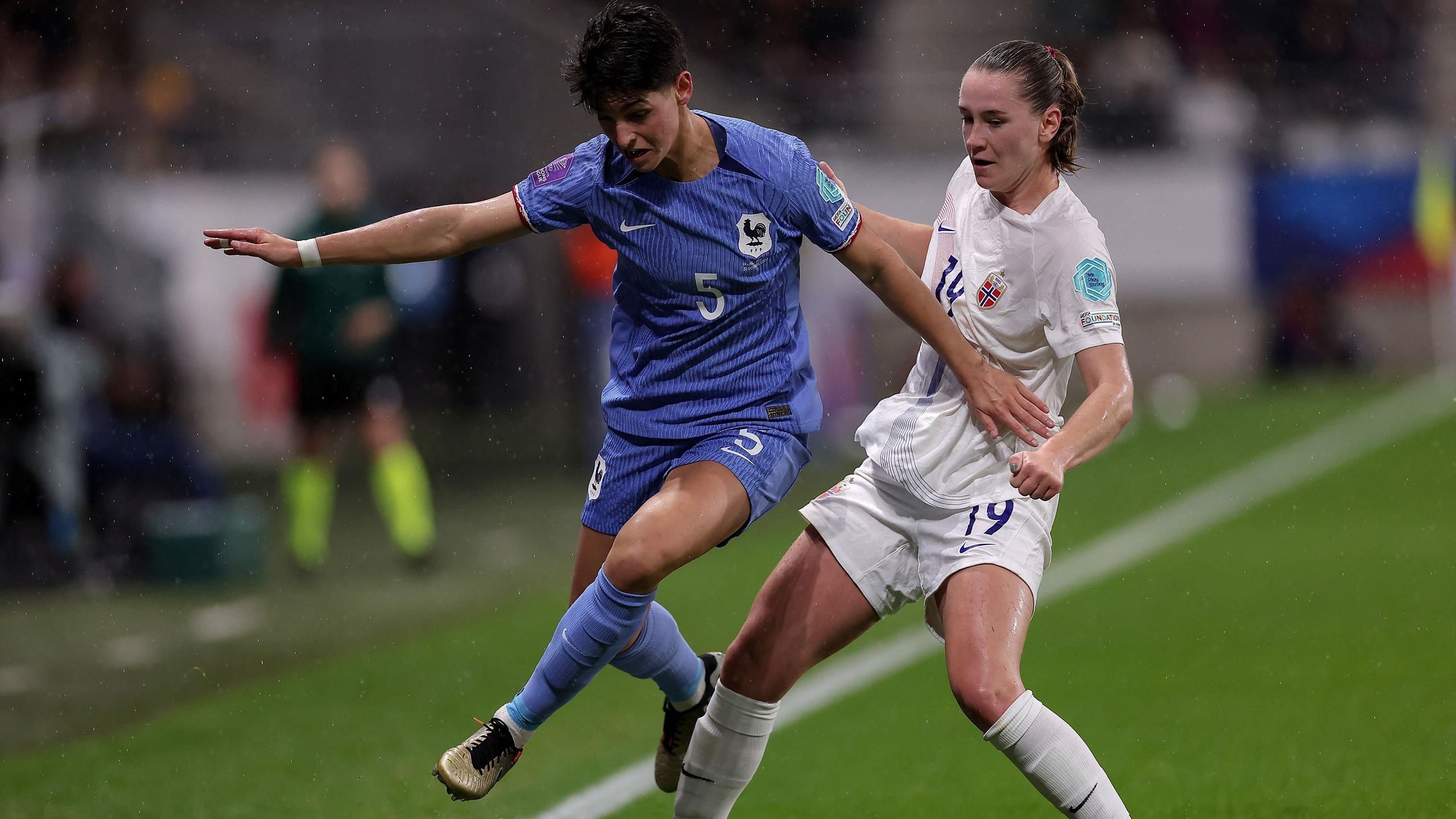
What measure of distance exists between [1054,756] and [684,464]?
110cm

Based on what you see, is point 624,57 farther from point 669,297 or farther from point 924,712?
point 924,712

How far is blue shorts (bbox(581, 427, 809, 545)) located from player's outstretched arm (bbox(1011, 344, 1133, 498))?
67 cm

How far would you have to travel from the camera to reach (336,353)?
30.1 ft

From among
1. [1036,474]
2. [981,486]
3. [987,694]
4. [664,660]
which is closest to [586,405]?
[664,660]

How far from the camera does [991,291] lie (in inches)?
144

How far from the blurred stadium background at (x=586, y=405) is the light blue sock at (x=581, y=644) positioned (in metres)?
1.15

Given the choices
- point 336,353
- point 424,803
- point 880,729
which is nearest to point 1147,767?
point 880,729

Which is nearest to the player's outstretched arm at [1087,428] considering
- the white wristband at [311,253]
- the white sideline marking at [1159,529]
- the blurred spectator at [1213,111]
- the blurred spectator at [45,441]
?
the white wristband at [311,253]

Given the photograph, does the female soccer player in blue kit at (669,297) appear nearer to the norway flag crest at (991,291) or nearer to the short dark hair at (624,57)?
the short dark hair at (624,57)

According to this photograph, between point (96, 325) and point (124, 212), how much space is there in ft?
8.67

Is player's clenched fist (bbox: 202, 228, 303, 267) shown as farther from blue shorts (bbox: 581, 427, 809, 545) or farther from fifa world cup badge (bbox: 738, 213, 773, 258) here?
fifa world cup badge (bbox: 738, 213, 773, 258)

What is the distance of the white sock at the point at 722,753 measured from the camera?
377cm

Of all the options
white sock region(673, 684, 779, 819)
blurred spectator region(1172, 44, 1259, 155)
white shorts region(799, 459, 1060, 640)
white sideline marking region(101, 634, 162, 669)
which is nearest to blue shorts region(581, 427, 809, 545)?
white shorts region(799, 459, 1060, 640)

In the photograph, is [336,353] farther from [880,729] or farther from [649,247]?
Answer: [649,247]
